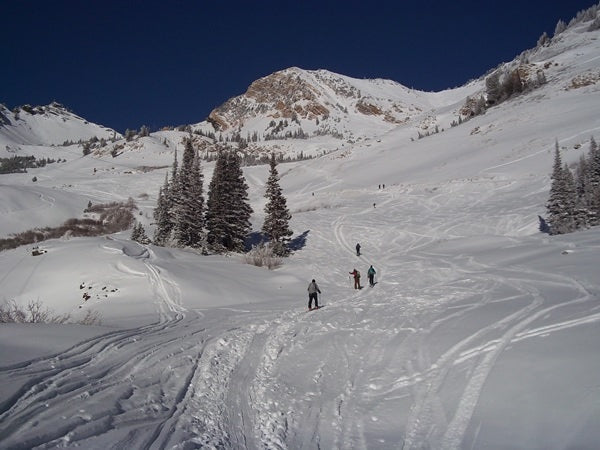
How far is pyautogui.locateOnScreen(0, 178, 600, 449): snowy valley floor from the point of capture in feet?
18.0

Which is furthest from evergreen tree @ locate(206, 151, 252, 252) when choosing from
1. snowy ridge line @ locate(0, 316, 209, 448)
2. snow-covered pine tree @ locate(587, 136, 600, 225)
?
snow-covered pine tree @ locate(587, 136, 600, 225)

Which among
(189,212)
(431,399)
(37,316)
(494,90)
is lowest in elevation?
(431,399)

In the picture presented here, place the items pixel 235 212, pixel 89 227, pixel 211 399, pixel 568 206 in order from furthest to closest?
1. pixel 89 227
2. pixel 235 212
3. pixel 568 206
4. pixel 211 399

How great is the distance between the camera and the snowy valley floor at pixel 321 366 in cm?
550

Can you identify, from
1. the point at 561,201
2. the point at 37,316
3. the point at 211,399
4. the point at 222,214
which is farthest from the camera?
the point at 222,214

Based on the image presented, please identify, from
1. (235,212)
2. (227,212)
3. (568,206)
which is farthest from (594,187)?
(227,212)

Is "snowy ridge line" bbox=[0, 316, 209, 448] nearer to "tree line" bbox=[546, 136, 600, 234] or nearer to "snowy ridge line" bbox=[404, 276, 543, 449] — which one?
"snowy ridge line" bbox=[404, 276, 543, 449]

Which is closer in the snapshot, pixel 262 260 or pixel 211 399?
pixel 211 399

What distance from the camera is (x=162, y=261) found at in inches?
939

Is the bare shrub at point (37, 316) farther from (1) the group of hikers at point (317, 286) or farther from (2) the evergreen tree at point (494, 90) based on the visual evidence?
(2) the evergreen tree at point (494, 90)

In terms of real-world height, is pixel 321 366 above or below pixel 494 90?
below

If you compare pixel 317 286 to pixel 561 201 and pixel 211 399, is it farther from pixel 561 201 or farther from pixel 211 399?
pixel 561 201

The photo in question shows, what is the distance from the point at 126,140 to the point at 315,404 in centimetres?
21586

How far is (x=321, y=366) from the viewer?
881cm
